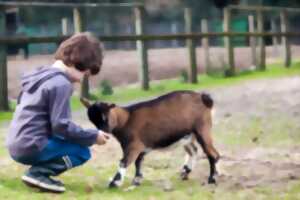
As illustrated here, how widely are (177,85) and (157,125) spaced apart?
31.8 feet

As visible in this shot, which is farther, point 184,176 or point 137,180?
point 184,176

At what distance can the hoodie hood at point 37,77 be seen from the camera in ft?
17.6

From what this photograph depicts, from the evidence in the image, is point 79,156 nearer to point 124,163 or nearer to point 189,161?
point 124,163

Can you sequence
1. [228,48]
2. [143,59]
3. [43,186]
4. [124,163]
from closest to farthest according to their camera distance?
[43,186] < [124,163] < [143,59] < [228,48]

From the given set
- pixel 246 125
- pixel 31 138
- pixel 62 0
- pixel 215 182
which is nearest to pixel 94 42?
pixel 31 138

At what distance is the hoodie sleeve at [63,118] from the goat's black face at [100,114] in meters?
0.23

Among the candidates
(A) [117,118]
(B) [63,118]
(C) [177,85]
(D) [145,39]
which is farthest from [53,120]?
(C) [177,85]

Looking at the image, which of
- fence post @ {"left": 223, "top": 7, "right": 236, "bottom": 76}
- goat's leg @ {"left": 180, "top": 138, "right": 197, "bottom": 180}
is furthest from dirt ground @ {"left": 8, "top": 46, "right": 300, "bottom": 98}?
goat's leg @ {"left": 180, "top": 138, "right": 197, "bottom": 180}

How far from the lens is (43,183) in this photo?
212 inches

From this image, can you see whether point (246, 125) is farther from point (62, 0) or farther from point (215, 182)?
point (62, 0)

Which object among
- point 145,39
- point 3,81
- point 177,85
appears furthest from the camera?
point 177,85

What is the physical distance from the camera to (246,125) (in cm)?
→ 908

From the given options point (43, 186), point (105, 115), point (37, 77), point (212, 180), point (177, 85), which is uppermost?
point (37, 77)

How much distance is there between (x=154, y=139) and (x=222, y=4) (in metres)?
31.8
